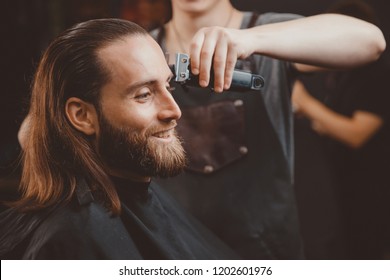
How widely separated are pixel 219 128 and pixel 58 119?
19.1 inches

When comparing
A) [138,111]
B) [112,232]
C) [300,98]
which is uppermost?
[138,111]

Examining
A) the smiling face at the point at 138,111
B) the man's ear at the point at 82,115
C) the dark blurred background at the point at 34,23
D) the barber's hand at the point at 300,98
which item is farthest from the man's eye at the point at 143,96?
the barber's hand at the point at 300,98

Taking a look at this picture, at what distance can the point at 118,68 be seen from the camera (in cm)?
114

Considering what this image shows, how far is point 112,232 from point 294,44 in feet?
2.19

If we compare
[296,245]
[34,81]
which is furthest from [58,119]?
[296,245]

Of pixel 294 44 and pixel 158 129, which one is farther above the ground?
pixel 294 44

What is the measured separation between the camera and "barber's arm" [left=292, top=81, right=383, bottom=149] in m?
1.55

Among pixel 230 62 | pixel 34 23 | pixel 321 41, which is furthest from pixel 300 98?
pixel 34 23

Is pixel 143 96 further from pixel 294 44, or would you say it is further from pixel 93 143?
pixel 294 44

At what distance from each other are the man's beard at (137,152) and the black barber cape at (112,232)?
0.24ft

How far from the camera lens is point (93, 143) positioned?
1205 mm

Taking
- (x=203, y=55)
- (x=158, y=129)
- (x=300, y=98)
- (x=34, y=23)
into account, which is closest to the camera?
(x=203, y=55)

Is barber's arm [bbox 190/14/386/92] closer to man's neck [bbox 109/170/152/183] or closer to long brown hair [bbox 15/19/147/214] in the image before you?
long brown hair [bbox 15/19/147/214]

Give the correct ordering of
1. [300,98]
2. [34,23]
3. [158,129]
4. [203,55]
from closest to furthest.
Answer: [203,55], [158,129], [300,98], [34,23]
